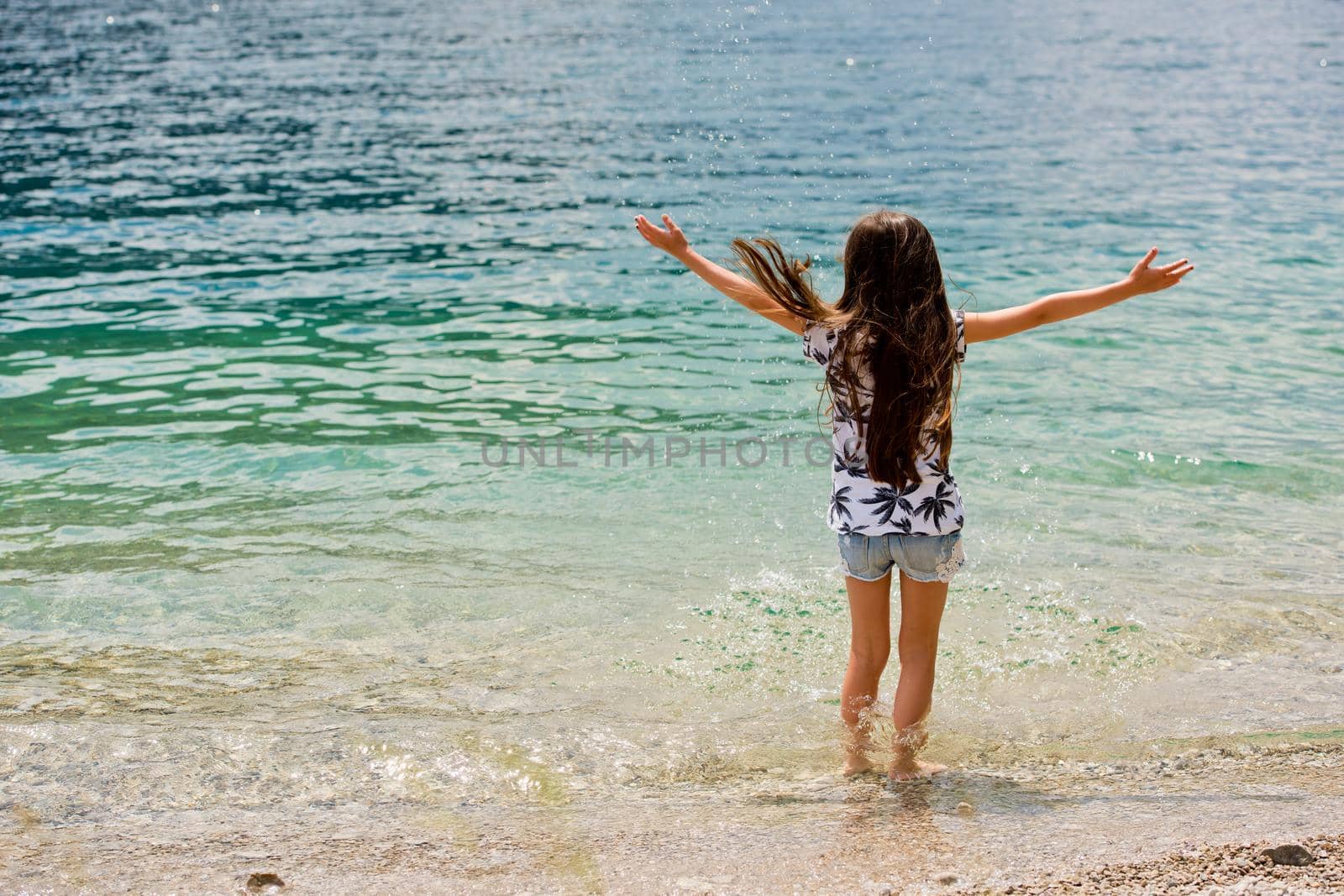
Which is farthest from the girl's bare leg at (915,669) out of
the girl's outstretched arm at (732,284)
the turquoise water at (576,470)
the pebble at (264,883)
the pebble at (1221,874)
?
the pebble at (264,883)

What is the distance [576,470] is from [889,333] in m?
4.47

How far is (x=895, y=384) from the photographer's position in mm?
3975

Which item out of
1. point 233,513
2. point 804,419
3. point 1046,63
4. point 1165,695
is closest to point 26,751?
point 233,513

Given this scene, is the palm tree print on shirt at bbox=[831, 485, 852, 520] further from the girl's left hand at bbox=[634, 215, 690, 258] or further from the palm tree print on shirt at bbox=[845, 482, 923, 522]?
the girl's left hand at bbox=[634, 215, 690, 258]

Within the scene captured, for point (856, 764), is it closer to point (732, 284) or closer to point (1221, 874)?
point (1221, 874)

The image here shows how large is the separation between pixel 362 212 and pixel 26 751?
12903 millimetres

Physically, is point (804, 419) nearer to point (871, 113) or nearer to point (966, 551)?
point (966, 551)

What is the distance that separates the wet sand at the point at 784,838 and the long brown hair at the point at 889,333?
3.76ft

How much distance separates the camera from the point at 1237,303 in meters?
11.5

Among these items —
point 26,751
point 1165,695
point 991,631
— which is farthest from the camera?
point 991,631

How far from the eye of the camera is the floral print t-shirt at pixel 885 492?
4035 millimetres

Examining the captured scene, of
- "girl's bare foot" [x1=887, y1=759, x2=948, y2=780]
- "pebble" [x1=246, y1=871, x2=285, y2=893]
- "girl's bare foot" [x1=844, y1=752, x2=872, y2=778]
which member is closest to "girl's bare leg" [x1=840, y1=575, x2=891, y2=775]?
"girl's bare foot" [x1=844, y1=752, x2=872, y2=778]

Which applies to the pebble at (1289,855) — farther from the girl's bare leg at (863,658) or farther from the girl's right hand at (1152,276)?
the girl's right hand at (1152,276)

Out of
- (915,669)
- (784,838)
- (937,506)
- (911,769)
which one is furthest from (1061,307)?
(784,838)
